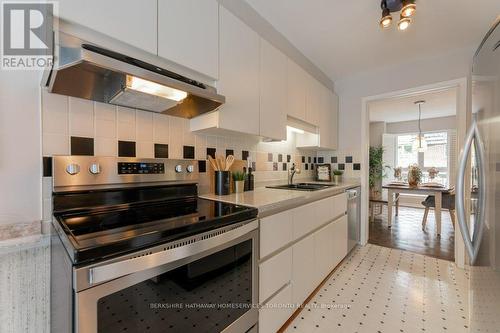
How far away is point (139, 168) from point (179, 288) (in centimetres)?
67

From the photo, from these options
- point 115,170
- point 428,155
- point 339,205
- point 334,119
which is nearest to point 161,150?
point 115,170

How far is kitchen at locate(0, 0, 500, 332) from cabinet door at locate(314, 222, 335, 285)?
24 millimetres

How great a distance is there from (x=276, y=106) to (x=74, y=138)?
1.34 m

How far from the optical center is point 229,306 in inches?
39.4

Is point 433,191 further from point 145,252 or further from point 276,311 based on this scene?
point 145,252

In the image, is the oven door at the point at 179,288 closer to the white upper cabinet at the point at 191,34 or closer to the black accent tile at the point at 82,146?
the black accent tile at the point at 82,146

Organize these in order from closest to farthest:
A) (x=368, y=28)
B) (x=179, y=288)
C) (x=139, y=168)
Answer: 1. (x=179, y=288)
2. (x=139, y=168)
3. (x=368, y=28)

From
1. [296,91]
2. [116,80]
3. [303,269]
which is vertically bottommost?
[303,269]

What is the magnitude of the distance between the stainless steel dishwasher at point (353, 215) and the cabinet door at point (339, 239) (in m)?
0.16

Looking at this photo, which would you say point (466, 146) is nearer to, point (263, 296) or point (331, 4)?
point (263, 296)

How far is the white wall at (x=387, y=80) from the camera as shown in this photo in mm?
2341

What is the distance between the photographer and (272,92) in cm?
175

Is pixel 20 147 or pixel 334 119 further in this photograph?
pixel 334 119

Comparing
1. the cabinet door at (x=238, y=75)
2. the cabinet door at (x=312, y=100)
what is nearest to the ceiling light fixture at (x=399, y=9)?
the cabinet door at (x=312, y=100)
